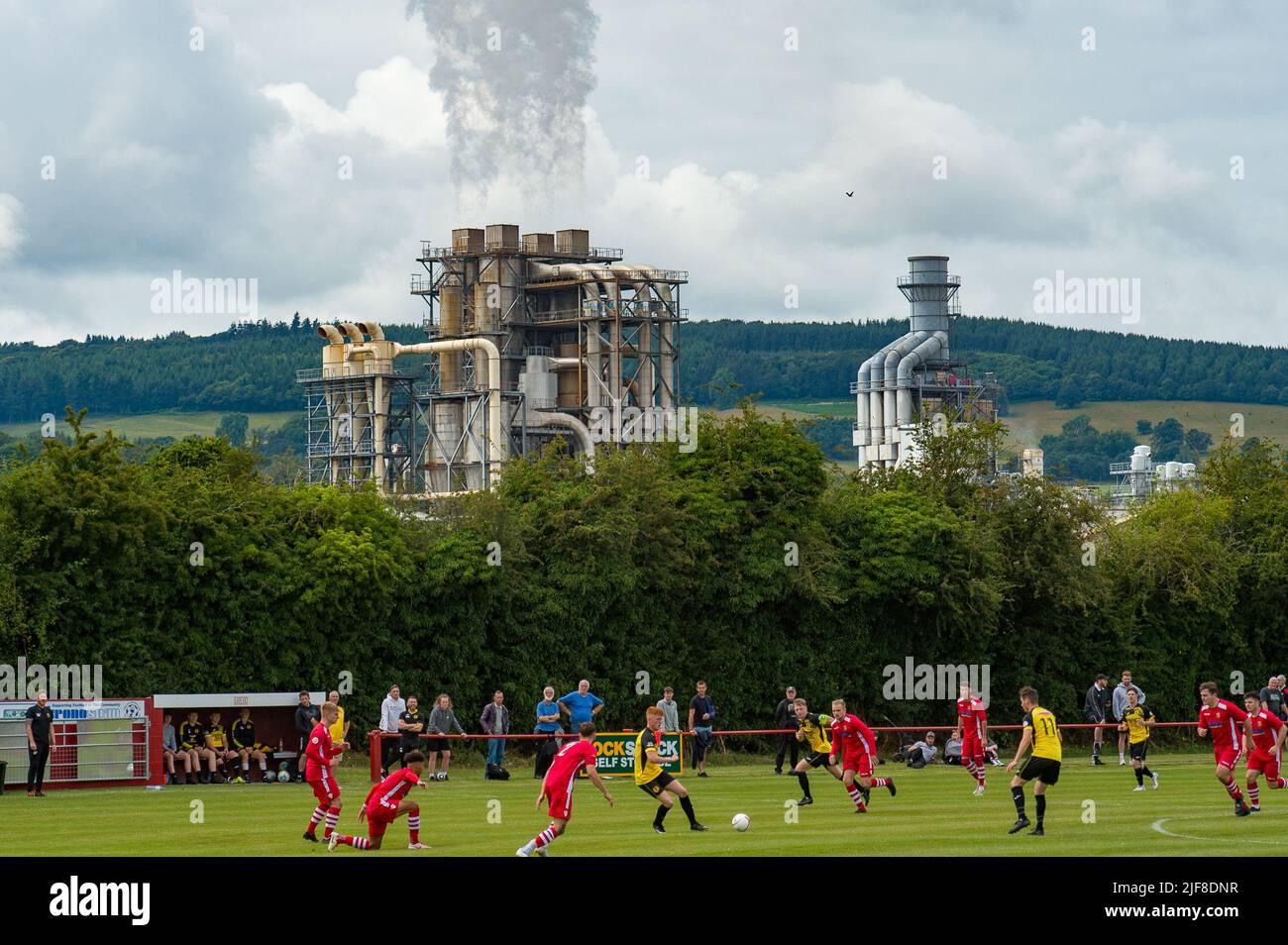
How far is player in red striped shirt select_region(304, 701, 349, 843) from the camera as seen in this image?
952 inches

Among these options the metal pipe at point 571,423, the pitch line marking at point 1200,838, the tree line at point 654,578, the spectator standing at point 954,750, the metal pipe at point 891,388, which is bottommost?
the spectator standing at point 954,750

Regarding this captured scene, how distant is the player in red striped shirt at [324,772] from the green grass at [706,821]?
0.40 metres

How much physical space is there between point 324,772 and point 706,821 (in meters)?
6.43

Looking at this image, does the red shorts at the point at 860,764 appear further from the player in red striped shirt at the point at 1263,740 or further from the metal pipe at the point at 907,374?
the metal pipe at the point at 907,374

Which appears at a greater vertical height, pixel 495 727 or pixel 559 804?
pixel 559 804

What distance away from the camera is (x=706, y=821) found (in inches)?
1116

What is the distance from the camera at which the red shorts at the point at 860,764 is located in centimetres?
2955

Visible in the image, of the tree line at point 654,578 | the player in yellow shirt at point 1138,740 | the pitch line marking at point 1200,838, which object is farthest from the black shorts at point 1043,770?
the tree line at point 654,578

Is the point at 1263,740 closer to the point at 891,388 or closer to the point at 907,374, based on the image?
the point at 907,374

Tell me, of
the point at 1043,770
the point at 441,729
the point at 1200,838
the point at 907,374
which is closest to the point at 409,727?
the point at 441,729

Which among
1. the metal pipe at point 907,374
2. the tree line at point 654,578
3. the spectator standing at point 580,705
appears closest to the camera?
the spectator standing at point 580,705
